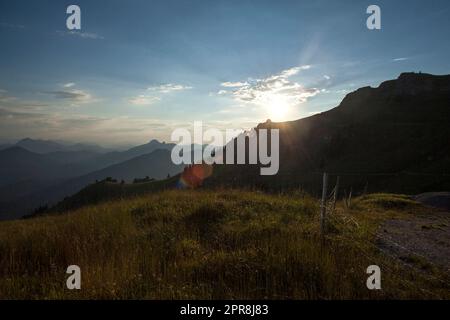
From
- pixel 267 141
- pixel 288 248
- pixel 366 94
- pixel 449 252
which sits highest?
pixel 366 94

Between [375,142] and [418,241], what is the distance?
106m

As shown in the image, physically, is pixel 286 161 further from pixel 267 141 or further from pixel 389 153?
pixel 389 153

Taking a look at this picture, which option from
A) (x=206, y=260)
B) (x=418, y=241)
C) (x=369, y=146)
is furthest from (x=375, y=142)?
(x=206, y=260)

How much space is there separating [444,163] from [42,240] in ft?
266

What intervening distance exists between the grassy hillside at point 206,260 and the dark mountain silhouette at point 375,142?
38.7m

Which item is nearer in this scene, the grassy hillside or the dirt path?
the grassy hillside

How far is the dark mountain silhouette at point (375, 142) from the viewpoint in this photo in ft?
243

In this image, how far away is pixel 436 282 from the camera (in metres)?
5.89

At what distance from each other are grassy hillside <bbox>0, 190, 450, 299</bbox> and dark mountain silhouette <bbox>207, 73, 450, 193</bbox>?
3871cm

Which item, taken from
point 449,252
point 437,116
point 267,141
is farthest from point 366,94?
point 449,252

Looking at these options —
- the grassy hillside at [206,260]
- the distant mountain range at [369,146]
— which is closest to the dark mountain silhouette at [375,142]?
the distant mountain range at [369,146]

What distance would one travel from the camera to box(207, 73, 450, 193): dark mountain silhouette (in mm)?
74000

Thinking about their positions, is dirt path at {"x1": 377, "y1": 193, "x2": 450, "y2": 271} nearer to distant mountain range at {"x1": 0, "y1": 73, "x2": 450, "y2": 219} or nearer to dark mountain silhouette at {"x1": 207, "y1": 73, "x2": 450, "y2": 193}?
dark mountain silhouette at {"x1": 207, "y1": 73, "x2": 450, "y2": 193}

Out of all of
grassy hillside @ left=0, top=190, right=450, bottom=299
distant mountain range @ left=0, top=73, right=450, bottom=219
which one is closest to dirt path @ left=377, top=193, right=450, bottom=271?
grassy hillside @ left=0, top=190, right=450, bottom=299
